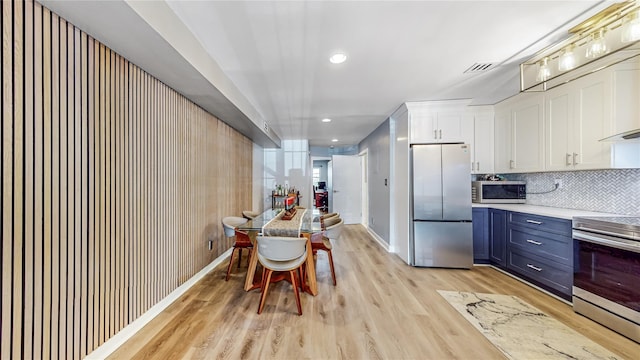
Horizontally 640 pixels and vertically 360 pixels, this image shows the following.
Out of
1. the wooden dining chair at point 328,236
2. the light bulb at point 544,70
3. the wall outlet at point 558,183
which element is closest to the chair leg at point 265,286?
the wooden dining chair at point 328,236

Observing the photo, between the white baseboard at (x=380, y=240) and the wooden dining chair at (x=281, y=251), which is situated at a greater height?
the wooden dining chair at (x=281, y=251)

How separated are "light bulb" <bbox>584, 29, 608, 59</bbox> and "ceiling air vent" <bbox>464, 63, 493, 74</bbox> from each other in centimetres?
66

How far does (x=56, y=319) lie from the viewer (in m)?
1.30

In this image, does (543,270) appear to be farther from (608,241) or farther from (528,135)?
(528,135)

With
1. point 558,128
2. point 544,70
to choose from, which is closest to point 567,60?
point 544,70

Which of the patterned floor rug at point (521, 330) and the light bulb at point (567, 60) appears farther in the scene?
the light bulb at point (567, 60)

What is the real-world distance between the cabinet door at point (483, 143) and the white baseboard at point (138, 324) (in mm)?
4290

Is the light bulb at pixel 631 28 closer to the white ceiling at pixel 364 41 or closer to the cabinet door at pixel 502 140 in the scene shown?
the white ceiling at pixel 364 41

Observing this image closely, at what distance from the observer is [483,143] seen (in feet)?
11.2

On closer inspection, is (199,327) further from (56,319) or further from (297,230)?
(297,230)

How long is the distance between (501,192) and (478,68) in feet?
6.30

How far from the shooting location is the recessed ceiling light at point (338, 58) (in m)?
2.03

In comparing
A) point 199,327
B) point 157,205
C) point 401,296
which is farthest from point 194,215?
point 401,296

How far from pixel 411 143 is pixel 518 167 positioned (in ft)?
4.82
